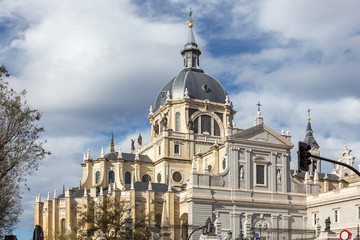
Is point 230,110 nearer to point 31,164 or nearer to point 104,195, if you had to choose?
point 104,195

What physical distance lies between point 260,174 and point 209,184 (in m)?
7.60

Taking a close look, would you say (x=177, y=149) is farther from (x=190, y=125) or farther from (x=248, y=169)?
(x=248, y=169)

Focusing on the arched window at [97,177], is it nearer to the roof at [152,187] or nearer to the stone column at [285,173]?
the roof at [152,187]

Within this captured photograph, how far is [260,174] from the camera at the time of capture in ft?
255

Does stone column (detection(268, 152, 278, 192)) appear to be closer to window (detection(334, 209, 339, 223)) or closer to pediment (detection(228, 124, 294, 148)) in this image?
pediment (detection(228, 124, 294, 148))

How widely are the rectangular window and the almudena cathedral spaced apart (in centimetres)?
13

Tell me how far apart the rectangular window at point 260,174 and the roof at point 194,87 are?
71.9 feet

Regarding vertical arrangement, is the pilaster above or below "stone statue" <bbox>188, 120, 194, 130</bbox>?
below

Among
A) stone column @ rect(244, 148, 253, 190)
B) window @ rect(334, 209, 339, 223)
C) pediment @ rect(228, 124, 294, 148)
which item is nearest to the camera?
window @ rect(334, 209, 339, 223)

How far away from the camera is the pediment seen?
253ft

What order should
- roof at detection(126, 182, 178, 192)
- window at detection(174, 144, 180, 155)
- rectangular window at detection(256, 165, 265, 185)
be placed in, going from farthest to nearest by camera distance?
window at detection(174, 144, 180, 155) < roof at detection(126, 182, 178, 192) < rectangular window at detection(256, 165, 265, 185)

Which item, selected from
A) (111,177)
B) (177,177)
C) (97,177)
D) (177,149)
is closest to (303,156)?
(177,177)

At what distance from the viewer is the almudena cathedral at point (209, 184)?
72000 millimetres

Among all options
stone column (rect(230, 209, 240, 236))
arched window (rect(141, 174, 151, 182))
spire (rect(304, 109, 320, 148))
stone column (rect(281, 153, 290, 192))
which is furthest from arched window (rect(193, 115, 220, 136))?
spire (rect(304, 109, 320, 148))
